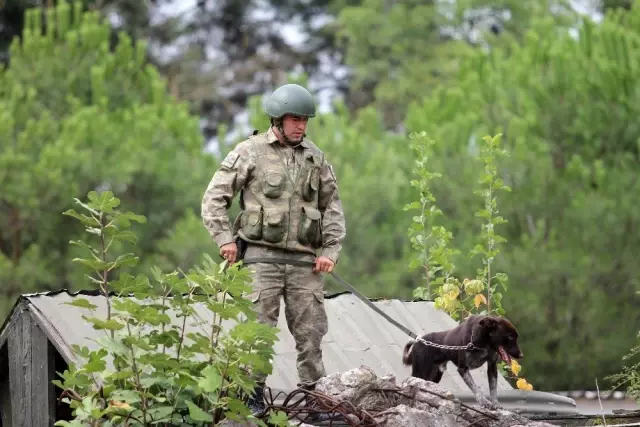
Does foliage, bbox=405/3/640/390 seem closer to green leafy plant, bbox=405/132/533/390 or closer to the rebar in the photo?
green leafy plant, bbox=405/132/533/390

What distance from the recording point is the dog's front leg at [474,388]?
28.7 ft

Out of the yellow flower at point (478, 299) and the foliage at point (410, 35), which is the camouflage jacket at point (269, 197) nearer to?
the yellow flower at point (478, 299)

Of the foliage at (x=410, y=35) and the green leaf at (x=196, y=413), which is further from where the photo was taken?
the foliage at (x=410, y=35)

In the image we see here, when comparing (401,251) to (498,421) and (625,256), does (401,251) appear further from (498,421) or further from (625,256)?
(498,421)

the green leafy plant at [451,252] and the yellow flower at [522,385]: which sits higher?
the green leafy plant at [451,252]

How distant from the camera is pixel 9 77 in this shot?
24125 millimetres

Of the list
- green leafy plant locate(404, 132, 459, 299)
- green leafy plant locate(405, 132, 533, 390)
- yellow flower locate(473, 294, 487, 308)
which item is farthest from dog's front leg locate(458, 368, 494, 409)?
green leafy plant locate(404, 132, 459, 299)

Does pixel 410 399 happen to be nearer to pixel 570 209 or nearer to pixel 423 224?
pixel 423 224

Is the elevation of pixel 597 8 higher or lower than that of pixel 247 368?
higher

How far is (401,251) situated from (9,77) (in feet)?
25.2

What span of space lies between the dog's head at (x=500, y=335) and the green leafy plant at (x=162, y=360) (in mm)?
2167

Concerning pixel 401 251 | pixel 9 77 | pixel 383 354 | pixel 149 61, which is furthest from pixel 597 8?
pixel 383 354

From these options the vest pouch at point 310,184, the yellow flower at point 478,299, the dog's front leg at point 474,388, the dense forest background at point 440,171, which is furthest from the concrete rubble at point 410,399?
the dense forest background at point 440,171

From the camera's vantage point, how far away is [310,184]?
28.0ft
